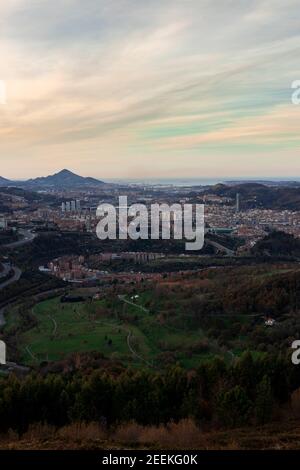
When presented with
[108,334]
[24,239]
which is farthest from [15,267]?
[108,334]

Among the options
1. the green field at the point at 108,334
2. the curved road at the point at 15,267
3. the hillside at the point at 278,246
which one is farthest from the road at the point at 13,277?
the hillside at the point at 278,246

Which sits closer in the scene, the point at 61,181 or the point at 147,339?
the point at 147,339

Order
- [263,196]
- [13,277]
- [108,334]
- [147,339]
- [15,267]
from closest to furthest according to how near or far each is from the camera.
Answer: [147,339] < [108,334] < [13,277] < [15,267] < [263,196]

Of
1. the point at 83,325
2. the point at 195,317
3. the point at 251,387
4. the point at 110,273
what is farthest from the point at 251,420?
the point at 110,273

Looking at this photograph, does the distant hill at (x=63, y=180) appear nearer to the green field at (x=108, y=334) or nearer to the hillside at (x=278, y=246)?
the hillside at (x=278, y=246)

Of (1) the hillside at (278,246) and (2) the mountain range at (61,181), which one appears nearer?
(1) the hillside at (278,246)

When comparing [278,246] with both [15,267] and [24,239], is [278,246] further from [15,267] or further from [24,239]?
[24,239]

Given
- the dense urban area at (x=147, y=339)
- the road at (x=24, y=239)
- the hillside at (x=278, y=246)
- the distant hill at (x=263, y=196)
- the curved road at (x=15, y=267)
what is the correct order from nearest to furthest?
the dense urban area at (x=147, y=339) < the curved road at (x=15, y=267) < the hillside at (x=278, y=246) < the road at (x=24, y=239) < the distant hill at (x=263, y=196)

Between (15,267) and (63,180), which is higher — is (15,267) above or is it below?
below
